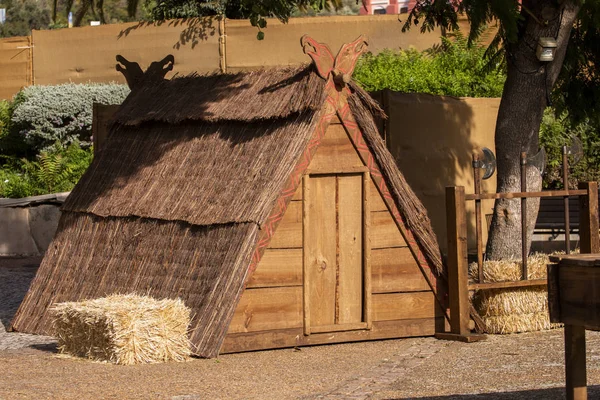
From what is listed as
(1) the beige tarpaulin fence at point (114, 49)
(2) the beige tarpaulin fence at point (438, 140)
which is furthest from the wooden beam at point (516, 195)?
(1) the beige tarpaulin fence at point (114, 49)

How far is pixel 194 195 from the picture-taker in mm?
9023

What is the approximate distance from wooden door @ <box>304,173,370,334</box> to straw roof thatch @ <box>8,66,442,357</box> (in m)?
0.36

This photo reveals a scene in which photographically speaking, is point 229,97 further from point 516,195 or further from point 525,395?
point 525,395

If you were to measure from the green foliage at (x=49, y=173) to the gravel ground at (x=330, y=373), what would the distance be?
355 inches

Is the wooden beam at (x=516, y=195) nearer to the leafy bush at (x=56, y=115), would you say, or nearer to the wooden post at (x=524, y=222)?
the wooden post at (x=524, y=222)

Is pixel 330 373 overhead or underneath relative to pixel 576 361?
underneath

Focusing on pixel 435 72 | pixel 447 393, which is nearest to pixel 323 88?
pixel 447 393

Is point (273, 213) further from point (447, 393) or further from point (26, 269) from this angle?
point (26, 269)

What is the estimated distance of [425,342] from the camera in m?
9.16

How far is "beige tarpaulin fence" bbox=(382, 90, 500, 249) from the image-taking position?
13141mm

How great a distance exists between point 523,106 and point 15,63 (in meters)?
14.5

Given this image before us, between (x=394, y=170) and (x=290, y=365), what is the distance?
2151mm

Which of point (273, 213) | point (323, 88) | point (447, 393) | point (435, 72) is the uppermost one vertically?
point (435, 72)

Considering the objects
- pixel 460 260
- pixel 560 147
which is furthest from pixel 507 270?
pixel 560 147
